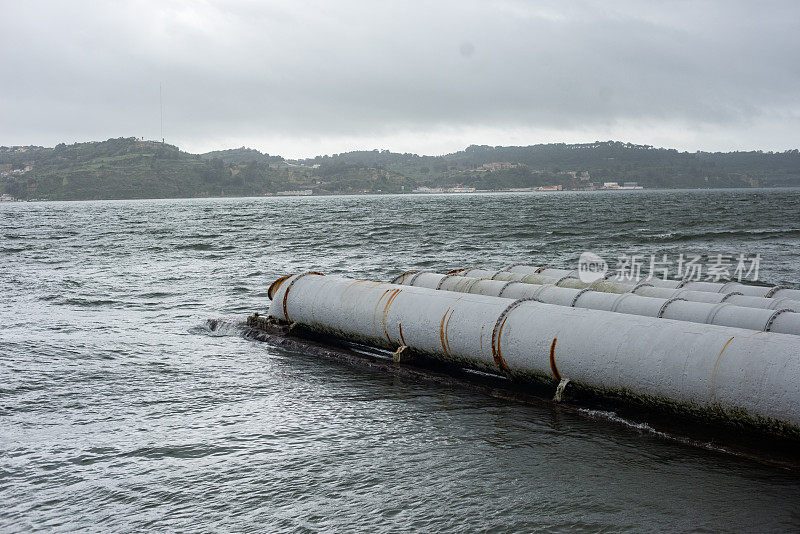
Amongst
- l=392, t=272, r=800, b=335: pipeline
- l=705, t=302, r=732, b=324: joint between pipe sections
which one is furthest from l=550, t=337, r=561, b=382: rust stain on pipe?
l=705, t=302, r=732, b=324: joint between pipe sections

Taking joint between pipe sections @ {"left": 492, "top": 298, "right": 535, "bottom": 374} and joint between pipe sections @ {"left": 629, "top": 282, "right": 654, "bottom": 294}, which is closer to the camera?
joint between pipe sections @ {"left": 492, "top": 298, "right": 535, "bottom": 374}

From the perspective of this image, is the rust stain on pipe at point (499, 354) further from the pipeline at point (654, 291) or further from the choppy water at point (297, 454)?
the pipeline at point (654, 291)

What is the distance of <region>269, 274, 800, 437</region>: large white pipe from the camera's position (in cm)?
702

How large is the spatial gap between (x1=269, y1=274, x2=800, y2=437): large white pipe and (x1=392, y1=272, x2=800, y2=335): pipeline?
1187 millimetres

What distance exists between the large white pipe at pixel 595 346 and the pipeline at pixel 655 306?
3.89 ft

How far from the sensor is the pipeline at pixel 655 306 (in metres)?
9.28

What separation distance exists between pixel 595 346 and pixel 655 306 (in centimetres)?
253

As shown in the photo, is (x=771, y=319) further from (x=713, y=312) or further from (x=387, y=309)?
(x=387, y=309)

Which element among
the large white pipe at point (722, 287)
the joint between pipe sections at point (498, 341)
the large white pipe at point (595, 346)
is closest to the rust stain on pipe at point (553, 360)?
the large white pipe at point (595, 346)

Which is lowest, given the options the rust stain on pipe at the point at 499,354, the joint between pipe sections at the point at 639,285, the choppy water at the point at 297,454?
the choppy water at the point at 297,454

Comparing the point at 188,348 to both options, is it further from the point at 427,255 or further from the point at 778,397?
the point at 427,255

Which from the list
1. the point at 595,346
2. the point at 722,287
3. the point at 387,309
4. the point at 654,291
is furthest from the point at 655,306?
the point at 387,309

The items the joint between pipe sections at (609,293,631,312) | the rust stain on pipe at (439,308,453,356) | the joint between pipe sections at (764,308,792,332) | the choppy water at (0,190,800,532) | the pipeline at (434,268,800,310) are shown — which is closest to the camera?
the choppy water at (0,190,800,532)

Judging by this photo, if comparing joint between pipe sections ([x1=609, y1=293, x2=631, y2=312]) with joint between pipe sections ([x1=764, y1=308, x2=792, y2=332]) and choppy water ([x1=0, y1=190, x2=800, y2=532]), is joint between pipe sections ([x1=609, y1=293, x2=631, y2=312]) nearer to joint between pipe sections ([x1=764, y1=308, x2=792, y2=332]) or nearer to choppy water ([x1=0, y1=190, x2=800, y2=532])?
joint between pipe sections ([x1=764, y1=308, x2=792, y2=332])
